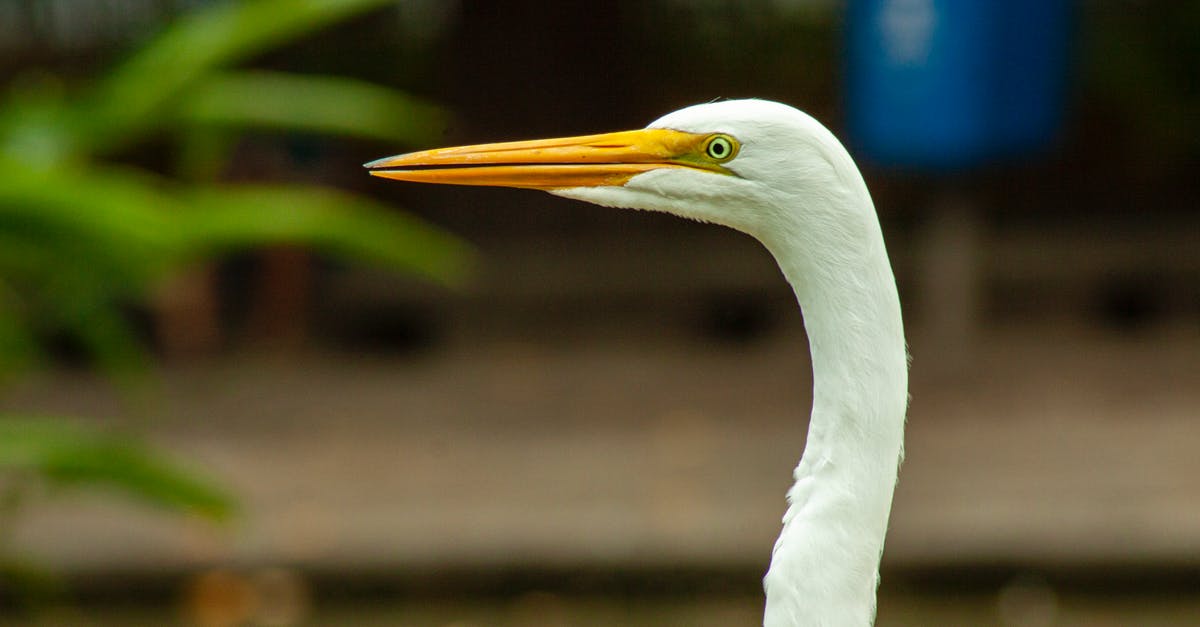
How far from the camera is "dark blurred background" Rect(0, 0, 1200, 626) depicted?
320 cm

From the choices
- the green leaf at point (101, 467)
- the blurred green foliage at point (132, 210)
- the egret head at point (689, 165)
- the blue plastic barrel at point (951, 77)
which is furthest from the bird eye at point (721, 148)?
the blue plastic barrel at point (951, 77)

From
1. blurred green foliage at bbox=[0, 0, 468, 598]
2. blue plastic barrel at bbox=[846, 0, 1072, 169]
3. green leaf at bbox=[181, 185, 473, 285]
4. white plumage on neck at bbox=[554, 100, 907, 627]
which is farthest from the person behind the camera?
blue plastic barrel at bbox=[846, 0, 1072, 169]

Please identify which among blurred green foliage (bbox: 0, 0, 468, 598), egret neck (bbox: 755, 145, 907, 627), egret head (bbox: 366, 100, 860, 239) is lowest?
egret neck (bbox: 755, 145, 907, 627)

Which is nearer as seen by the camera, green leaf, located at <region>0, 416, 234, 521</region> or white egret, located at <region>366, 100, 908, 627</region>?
white egret, located at <region>366, 100, 908, 627</region>

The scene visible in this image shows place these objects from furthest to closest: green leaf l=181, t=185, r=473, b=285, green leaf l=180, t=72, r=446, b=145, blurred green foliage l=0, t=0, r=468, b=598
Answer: green leaf l=180, t=72, r=446, b=145
green leaf l=181, t=185, r=473, b=285
blurred green foliage l=0, t=0, r=468, b=598

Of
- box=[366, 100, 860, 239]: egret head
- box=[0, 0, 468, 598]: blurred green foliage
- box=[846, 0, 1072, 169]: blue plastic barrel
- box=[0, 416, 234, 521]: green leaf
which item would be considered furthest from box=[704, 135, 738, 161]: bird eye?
box=[846, 0, 1072, 169]: blue plastic barrel

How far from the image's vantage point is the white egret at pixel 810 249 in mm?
1639

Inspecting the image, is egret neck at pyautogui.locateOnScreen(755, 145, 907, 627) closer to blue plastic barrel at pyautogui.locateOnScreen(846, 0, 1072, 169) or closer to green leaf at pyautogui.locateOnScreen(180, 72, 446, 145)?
green leaf at pyautogui.locateOnScreen(180, 72, 446, 145)

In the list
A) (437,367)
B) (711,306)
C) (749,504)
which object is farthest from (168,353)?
(749,504)

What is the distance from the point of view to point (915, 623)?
183 inches

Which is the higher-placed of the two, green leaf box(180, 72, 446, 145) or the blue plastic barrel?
the blue plastic barrel

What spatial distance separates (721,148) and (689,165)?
0.04 metres

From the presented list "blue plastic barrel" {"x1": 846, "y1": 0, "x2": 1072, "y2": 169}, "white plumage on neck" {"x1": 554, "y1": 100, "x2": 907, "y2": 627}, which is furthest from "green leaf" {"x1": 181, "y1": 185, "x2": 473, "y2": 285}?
"blue plastic barrel" {"x1": 846, "y1": 0, "x2": 1072, "y2": 169}

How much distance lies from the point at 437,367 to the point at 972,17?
8.93 ft
